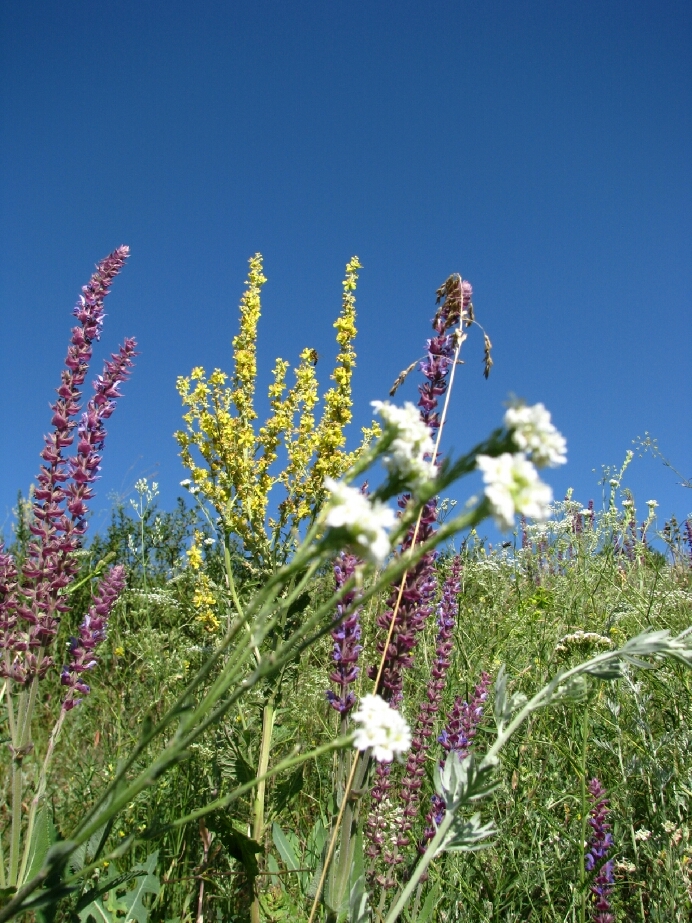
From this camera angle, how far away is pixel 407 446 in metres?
1.00

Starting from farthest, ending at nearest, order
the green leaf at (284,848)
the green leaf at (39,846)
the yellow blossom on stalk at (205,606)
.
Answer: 1. the yellow blossom on stalk at (205,606)
2. the green leaf at (284,848)
3. the green leaf at (39,846)

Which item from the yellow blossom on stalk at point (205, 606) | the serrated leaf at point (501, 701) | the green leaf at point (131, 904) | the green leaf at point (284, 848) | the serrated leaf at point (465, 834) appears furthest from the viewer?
the yellow blossom on stalk at point (205, 606)

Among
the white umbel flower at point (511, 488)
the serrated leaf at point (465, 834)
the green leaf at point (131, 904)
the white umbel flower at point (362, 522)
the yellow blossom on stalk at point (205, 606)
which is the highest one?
the yellow blossom on stalk at point (205, 606)

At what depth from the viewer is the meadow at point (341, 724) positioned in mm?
940

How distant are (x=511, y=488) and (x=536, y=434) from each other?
10 cm

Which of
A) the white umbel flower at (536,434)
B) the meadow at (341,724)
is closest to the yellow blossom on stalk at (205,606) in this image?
the meadow at (341,724)

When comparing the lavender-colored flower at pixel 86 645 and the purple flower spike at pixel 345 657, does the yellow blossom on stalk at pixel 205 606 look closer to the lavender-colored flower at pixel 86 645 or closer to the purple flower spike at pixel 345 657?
the lavender-colored flower at pixel 86 645

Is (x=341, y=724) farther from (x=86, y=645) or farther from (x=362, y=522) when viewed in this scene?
(x=362, y=522)

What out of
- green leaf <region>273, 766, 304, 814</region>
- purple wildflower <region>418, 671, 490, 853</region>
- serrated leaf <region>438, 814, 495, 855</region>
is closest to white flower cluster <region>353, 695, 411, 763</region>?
serrated leaf <region>438, 814, 495, 855</region>

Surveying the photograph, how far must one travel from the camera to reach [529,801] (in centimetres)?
229

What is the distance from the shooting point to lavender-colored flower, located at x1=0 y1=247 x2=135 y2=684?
6.89 feet

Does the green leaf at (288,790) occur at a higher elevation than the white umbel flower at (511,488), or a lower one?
lower

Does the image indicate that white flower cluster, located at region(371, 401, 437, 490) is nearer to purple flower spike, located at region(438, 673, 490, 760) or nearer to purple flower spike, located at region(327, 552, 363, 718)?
purple flower spike, located at region(327, 552, 363, 718)

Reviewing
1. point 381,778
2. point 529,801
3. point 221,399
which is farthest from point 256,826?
point 221,399
